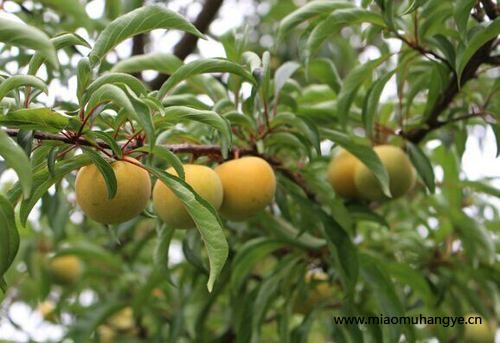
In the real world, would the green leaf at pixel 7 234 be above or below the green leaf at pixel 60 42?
below

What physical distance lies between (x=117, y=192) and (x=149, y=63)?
43 centimetres

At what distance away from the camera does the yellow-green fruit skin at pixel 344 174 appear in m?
1.59

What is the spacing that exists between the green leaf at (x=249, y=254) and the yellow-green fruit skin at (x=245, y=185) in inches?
15.2

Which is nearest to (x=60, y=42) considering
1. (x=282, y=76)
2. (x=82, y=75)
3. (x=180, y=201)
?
(x=82, y=75)

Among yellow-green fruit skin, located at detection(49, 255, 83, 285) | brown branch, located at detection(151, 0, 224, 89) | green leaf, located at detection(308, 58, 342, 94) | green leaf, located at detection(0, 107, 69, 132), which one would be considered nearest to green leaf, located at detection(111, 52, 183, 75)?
green leaf, located at detection(308, 58, 342, 94)

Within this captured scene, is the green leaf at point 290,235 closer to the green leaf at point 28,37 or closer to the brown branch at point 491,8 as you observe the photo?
the brown branch at point 491,8

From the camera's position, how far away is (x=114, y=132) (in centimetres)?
102

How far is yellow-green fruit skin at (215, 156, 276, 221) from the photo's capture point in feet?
3.95

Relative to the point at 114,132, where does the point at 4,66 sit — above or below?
below

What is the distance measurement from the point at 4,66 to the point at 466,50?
1.24m

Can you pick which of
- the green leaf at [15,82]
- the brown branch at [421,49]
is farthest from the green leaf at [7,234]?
the brown branch at [421,49]

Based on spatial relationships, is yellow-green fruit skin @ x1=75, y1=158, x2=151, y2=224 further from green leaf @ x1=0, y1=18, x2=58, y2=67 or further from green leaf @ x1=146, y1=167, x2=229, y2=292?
green leaf @ x1=0, y1=18, x2=58, y2=67

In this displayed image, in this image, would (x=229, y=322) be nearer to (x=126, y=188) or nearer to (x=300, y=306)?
(x=300, y=306)

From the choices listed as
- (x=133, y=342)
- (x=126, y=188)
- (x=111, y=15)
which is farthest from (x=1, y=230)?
(x=133, y=342)
